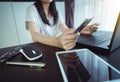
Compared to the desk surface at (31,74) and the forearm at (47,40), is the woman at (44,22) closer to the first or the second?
the forearm at (47,40)

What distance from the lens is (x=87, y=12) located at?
2.33 m

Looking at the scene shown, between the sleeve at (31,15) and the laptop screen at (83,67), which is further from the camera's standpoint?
the sleeve at (31,15)

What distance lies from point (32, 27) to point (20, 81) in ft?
2.53

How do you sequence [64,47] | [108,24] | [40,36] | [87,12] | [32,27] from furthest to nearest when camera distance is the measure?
[87,12], [108,24], [32,27], [40,36], [64,47]

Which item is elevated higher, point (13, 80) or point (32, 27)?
point (32, 27)

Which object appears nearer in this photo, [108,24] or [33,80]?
[33,80]

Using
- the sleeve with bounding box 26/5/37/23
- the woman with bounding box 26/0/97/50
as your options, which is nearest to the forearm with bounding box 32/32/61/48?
the woman with bounding box 26/0/97/50

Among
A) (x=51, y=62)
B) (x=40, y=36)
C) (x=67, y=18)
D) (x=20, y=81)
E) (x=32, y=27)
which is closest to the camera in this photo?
(x=20, y=81)

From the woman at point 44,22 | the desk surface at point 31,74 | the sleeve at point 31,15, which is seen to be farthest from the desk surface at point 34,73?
the sleeve at point 31,15

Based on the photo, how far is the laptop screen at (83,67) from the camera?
1.66 ft

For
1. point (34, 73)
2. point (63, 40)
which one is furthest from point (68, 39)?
point (34, 73)

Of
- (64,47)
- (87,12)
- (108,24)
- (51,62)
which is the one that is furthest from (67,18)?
(51,62)

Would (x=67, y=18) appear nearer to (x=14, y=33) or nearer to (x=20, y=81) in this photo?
(x=14, y=33)

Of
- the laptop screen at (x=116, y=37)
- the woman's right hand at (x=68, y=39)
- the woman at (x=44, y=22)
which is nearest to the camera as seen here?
the laptop screen at (x=116, y=37)
